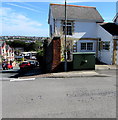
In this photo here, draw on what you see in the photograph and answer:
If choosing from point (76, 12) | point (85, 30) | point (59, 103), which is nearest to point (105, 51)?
point (85, 30)

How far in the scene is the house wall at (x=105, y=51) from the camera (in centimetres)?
1358

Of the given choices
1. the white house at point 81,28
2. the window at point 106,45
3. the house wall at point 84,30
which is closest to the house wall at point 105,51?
the white house at point 81,28

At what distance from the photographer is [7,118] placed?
3.56 metres

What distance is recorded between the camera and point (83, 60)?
10234mm

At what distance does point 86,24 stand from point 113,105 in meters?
13.5

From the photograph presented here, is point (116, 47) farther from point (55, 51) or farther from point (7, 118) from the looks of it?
point (7, 118)

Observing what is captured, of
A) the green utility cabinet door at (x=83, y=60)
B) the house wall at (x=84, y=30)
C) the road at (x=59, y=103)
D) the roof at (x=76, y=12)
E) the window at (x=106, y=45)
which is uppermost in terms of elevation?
the roof at (x=76, y=12)

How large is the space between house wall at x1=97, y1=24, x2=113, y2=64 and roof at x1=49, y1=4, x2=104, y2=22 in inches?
61.1

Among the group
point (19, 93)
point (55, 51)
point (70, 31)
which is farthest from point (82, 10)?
point (19, 93)

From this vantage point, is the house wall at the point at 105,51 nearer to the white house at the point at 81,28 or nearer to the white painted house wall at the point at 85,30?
the white house at the point at 81,28

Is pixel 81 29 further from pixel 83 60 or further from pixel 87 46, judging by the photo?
pixel 83 60

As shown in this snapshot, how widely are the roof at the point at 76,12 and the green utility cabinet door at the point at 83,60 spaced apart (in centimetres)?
705

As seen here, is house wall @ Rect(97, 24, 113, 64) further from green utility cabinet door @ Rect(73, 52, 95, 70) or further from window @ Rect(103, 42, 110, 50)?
green utility cabinet door @ Rect(73, 52, 95, 70)

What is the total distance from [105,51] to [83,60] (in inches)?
225
